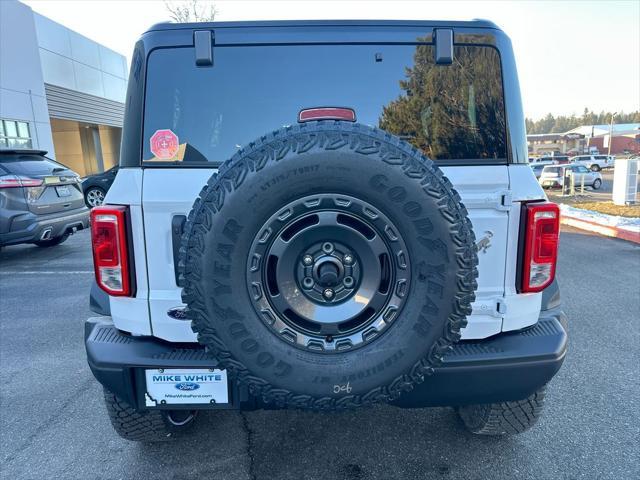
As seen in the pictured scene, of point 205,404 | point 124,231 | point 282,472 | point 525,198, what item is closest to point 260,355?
point 205,404

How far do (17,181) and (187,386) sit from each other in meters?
5.99

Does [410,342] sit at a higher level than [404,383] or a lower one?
higher

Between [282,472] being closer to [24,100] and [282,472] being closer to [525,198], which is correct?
[525,198]

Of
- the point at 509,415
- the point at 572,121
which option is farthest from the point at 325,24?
the point at 572,121

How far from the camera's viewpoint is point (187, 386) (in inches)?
73.0

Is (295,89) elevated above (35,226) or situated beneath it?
elevated above

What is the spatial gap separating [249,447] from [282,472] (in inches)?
11.2

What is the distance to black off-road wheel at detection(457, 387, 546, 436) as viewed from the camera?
7.40 feet

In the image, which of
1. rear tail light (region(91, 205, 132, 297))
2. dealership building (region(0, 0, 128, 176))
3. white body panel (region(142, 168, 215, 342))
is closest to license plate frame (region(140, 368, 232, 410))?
white body panel (region(142, 168, 215, 342))

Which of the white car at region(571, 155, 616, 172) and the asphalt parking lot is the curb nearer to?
the asphalt parking lot

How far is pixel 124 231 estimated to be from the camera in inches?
71.5

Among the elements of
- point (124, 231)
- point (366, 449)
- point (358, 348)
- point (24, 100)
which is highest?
point (24, 100)

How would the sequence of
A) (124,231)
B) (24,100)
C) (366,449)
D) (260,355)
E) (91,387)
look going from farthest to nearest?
1. (24,100)
2. (91,387)
3. (366,449)
4. (124,231)
5. (260,355)

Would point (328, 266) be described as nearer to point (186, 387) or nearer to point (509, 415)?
point (186, 387)
